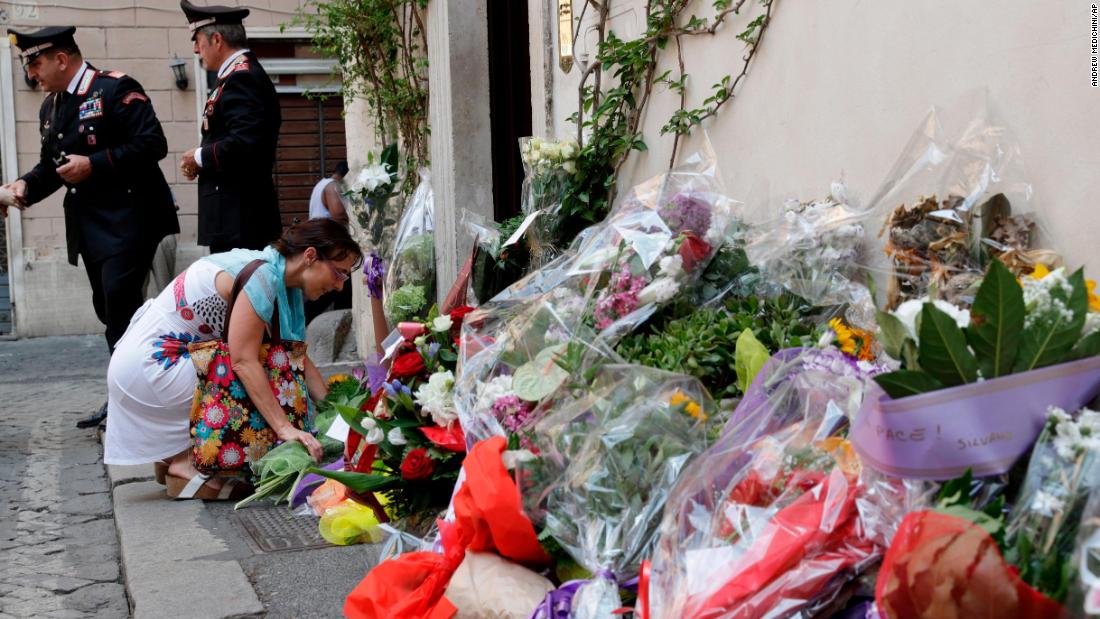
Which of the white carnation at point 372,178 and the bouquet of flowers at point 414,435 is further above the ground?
the white carnation at point 372,178

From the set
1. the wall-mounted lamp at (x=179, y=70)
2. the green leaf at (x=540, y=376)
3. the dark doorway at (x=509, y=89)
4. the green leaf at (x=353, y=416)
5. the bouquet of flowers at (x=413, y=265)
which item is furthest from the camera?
the wall-mounted lamp at (x=179, y=70)

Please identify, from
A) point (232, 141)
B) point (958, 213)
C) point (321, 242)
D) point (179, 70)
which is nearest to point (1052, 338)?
point (958, 213)

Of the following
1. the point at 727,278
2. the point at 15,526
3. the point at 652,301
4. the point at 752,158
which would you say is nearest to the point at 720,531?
the point at 652,301

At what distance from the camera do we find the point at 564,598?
2.35 meters

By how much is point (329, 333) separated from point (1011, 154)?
20.7 feet

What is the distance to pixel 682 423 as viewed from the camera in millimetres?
2461

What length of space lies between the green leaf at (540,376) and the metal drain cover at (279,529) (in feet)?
4.72

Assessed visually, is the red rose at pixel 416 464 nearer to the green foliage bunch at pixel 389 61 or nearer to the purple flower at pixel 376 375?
the purple flower at pixel 376 375

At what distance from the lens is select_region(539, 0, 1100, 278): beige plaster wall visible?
8.01ft

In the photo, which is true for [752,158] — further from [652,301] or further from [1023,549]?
[1023,549]

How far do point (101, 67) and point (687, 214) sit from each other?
33.8 ft

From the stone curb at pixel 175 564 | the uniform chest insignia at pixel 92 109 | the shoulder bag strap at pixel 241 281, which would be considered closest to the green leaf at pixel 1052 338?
the stone curb at pixel 175 564

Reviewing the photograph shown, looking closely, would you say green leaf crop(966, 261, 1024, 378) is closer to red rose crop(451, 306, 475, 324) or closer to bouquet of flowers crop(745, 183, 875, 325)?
bouquet of flowers crop(745, 183, 875, 325)

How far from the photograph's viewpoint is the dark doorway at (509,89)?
6.16m
